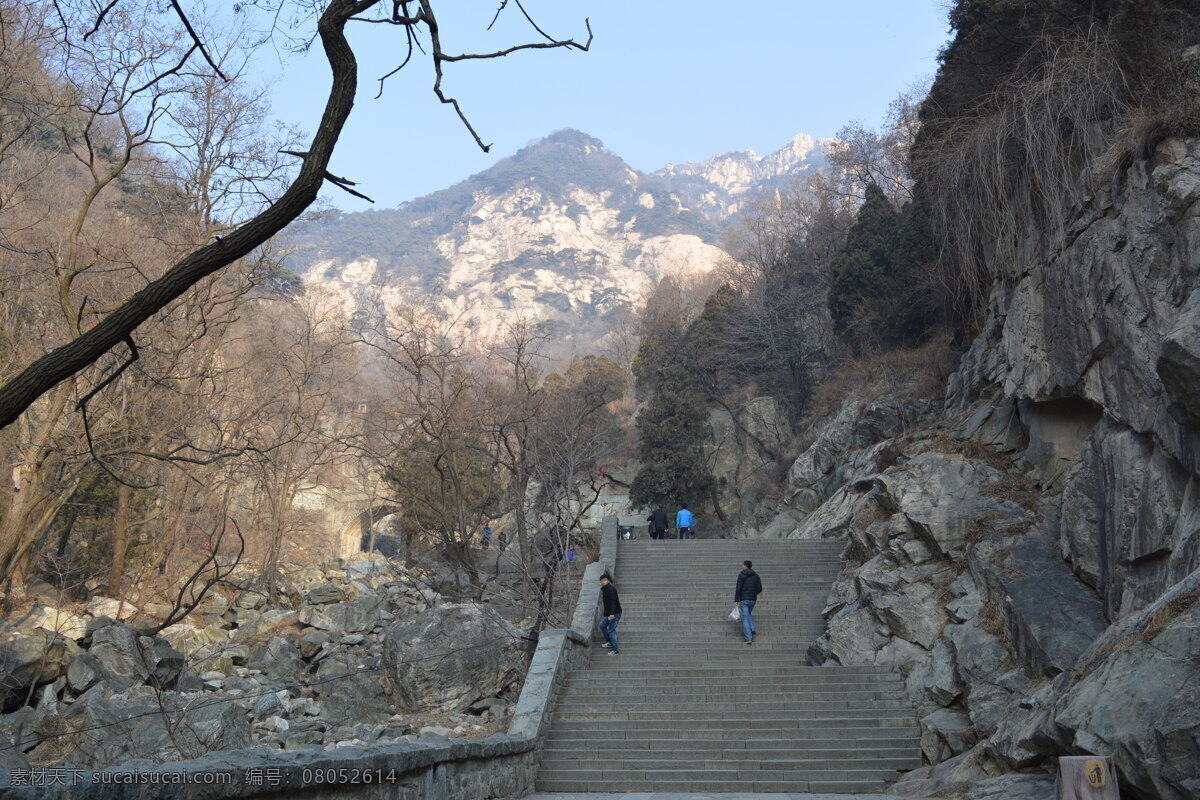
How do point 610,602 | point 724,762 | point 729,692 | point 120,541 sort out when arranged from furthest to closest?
point 120,541, point 610,602, point 729,692, point 724,762

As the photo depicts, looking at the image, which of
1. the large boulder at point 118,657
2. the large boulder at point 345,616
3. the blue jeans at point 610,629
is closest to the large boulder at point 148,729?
the large boulder at point 118,657

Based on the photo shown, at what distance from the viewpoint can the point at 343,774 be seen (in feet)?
17.0

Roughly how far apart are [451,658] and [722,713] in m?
6.26

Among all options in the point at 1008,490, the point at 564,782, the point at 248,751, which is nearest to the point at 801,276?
the point at 1008,490

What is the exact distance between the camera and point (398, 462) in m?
36.2

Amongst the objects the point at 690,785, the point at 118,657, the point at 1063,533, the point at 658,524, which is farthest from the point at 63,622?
the point at 1063,533

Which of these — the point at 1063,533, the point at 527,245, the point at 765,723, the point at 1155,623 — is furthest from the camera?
the point at 527,245

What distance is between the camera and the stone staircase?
10.9 meters

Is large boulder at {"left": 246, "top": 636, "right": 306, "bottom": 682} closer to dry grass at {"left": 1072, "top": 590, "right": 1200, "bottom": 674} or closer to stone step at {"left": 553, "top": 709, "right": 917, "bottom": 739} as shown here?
stone step at {"left": 553, "top": 709, "right": 917, "bottom": 739}

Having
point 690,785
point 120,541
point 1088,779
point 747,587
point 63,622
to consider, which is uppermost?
point 120,541

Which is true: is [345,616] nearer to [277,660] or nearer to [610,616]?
[277,660]

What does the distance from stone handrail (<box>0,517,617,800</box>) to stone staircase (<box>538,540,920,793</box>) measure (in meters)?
0.85

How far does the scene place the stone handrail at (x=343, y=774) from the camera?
3.53 m

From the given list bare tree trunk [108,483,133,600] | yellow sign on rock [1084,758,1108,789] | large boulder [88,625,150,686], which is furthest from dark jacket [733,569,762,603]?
bare tree trunk [108,483,133,600]
